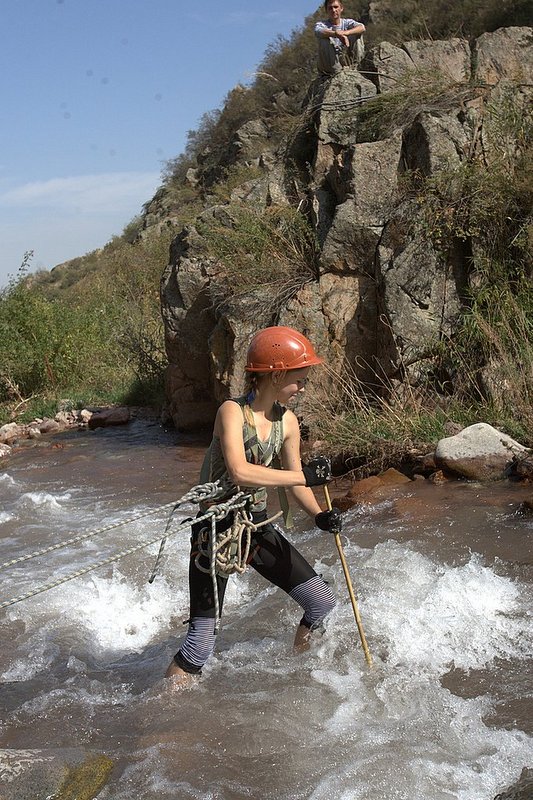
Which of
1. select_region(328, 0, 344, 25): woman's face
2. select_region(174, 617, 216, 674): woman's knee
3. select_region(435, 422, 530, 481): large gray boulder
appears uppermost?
select_region(328, 0, 344, 25): woman's face

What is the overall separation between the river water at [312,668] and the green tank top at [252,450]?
1.05m

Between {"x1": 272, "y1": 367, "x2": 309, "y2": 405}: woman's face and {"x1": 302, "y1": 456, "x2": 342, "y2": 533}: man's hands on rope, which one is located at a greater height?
{"x1": 272, "y1": 367, "x2": 309, "y2": 405}: woman's face

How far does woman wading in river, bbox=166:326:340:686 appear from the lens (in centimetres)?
365

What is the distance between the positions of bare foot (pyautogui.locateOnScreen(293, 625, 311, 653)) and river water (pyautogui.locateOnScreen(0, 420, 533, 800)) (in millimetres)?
72

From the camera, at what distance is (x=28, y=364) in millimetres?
14062

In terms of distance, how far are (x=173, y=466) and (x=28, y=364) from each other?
5.49m

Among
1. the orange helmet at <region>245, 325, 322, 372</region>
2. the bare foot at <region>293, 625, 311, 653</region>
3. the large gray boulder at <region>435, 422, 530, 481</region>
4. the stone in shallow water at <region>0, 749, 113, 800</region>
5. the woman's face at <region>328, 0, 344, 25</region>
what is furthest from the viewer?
the woman's face at <region>328, 0, 344, 25</region>

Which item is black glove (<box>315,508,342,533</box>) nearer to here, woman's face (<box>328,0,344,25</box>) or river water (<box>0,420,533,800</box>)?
river water (<box>0,420,533,800</box>)

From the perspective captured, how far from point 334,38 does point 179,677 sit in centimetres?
955

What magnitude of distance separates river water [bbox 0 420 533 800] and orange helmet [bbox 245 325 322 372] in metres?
1.65

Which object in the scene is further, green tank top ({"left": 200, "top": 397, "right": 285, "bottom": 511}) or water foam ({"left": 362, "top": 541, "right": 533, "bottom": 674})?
water foam ({"left": 362, "top": 541, "right": 533, "bottom": 674})

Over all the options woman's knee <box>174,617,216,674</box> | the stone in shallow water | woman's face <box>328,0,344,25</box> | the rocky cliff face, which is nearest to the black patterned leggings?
woman's knee <box>174,617,216,674</box>

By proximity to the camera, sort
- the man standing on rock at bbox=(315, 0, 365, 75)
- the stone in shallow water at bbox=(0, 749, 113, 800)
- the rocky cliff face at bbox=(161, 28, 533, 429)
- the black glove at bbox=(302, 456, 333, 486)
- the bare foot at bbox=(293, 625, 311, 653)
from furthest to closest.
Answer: the man standing on rock at bbox=(315, 0, 365, 75)
the rocky cliff face at bbox=(161, 28, 533, 429)
the bare foot at bbox=(293, 625, 311, 653)
the black glove at bbox=(302, 456, 333, 486)
the stone in shallow water at bbox=(0, 749, 113, 800)

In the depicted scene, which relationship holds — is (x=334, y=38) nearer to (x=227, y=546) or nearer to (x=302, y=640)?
(x=302, y=640)
